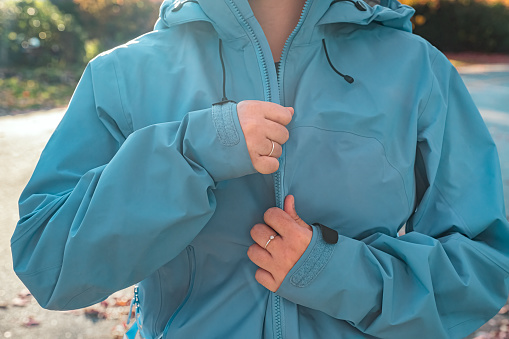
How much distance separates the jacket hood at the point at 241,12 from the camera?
1589 millimetres

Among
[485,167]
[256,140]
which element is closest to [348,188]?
[256,140]

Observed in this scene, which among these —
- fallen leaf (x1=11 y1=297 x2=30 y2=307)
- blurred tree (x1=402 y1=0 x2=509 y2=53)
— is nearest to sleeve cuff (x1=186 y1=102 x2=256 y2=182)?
fallen leaf (x1=11 y1=297 x2=30 y2=307)

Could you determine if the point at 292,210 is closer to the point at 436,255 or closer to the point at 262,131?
the point at 262,131

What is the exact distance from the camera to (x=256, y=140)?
139 centimetres

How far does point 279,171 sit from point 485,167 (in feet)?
2.16

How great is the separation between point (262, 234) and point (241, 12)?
650 mm

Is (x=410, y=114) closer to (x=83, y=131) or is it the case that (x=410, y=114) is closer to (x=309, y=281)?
(x=309, y=281)

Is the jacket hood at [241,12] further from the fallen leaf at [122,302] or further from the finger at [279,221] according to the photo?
the fallen leaf at [122,302]

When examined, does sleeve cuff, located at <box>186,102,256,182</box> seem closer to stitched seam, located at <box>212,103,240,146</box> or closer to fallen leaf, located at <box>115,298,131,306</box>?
stitched seam, located at <box>212,103,240,146</box>

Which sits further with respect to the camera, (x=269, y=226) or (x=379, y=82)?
(x=379, y=82)

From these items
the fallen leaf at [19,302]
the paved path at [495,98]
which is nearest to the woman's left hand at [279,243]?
the fallen leaf at [19,302]

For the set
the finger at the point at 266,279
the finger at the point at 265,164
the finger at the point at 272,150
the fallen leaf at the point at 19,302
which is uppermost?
the finger at the point at 272,150

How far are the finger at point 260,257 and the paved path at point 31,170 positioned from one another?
2573 millimetres

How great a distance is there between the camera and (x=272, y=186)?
5.27 ft
